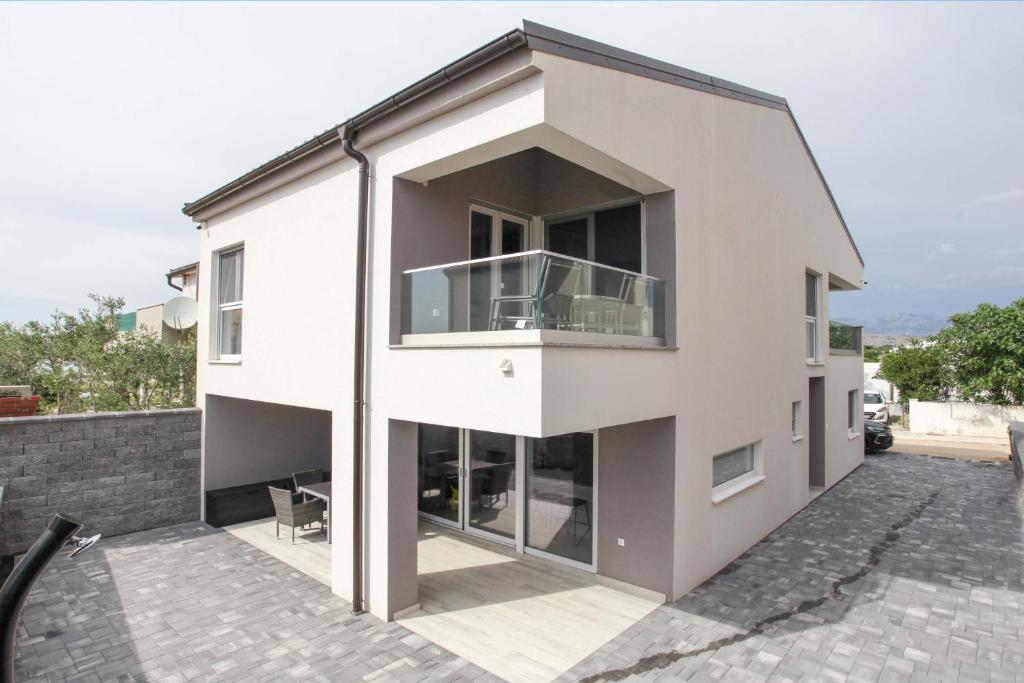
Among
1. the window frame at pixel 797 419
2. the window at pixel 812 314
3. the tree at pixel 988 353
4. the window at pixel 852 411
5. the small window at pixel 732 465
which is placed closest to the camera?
the small window at pixel 732 465

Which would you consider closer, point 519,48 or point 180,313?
point 519,48

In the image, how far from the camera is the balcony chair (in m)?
4.87

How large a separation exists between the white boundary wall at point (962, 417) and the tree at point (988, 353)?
0.38m

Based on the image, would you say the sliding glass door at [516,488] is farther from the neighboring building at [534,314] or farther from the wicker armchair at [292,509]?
the wicker armchair at [292,509]

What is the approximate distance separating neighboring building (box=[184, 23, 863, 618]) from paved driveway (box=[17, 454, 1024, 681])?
2.41ft

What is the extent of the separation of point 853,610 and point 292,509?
8375mm

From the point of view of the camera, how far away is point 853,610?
639 centimetres

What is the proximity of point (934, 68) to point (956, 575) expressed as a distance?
1292 cm

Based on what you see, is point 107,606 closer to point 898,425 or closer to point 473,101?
point 473,101

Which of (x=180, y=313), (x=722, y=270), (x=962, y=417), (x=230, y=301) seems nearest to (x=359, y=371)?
(x=230, y=301)

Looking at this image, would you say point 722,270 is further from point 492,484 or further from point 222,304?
point 222,304

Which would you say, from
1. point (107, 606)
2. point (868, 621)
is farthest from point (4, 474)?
point (868, 621)

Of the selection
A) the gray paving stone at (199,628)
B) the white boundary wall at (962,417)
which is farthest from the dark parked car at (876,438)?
the gray paving stone at (199,628)

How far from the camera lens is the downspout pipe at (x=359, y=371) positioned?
6285mm
